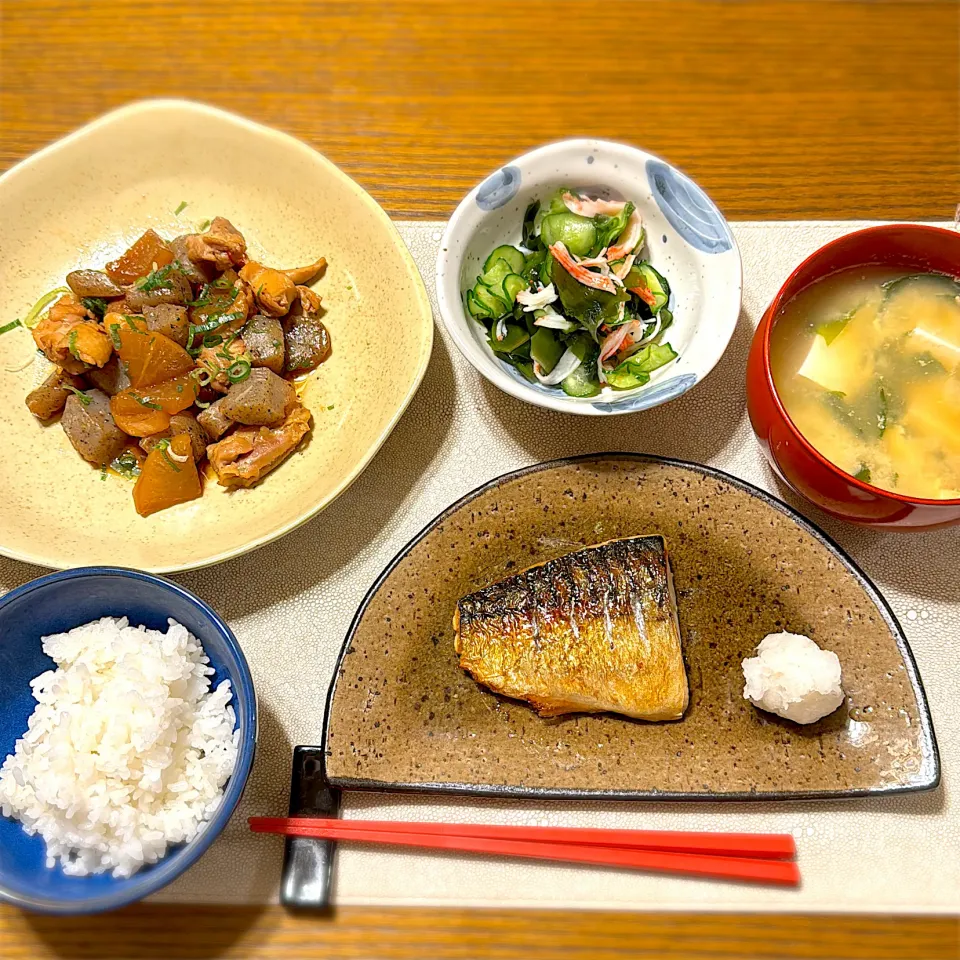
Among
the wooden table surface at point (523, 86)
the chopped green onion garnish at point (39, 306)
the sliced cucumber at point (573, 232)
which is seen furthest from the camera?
the wooden table surface at point (523, 86)

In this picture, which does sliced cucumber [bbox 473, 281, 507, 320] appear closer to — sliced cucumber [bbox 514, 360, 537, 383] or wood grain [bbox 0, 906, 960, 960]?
sliced cucumber [bbox 514, 360, 537, 383]

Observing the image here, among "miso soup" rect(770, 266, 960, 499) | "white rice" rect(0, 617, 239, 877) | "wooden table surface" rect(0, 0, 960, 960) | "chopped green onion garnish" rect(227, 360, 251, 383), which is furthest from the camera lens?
"wooden table surface" rect(0, 0, 960, 960)

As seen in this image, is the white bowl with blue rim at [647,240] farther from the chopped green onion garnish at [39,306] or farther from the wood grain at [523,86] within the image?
the chopped green onion garnish at [39,306]

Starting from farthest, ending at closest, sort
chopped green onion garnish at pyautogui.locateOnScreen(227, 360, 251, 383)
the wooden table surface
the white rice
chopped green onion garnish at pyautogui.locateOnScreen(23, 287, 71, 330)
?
the wooden table surface < chopped green onion garnish at pyautogui.locateOnScreen(23, 287, 71, 330) < chopped green onion garnish at pyautogui.locateOnScreen(227, 360, 251, 383) < the white rice

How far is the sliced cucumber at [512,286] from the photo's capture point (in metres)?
1.68

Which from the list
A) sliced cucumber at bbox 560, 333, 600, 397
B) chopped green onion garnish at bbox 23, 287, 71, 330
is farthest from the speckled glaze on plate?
chopped green onion garnish at bbox 23, 287, 71, 330

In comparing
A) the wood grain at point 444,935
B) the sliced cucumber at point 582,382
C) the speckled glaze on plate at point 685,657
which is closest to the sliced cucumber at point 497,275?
the sliced cucumber at point 582,382

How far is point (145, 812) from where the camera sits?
1.43 m

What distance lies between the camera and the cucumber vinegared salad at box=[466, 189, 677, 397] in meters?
1.67

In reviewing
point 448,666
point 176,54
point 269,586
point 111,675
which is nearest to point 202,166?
point 176,54

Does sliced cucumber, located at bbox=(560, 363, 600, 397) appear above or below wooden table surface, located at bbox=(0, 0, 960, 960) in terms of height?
below

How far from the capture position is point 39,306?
6.27 feet

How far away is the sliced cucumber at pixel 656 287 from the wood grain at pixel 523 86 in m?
0.48

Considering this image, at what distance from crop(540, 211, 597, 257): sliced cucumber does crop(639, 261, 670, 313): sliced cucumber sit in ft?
0.51
